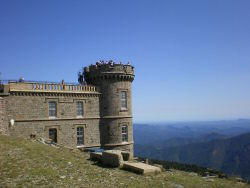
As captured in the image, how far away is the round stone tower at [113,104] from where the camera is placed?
32.4 meters

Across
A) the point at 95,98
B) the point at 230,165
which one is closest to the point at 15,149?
the point at 95,98

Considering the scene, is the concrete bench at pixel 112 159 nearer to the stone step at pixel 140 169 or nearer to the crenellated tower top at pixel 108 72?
the stone step at pixel 140 169

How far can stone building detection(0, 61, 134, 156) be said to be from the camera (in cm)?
2636

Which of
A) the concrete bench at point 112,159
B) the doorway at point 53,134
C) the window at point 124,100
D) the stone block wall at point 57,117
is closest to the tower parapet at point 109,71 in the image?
the window at point 124,100

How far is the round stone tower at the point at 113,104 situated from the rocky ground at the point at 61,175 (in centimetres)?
1467

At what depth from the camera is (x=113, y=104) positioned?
32531 mm


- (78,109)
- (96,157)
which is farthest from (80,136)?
(96,157)

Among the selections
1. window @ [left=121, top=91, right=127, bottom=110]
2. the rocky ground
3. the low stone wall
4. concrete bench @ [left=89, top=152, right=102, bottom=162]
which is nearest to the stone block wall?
the low stone wall

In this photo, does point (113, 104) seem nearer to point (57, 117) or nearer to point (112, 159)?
point (57, 117)

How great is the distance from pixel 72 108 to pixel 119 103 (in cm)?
622

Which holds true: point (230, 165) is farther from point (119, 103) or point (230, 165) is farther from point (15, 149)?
point (15, 149)

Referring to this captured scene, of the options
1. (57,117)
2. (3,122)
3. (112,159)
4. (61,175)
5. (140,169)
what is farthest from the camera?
(57,117)

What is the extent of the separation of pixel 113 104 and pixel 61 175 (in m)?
19.3

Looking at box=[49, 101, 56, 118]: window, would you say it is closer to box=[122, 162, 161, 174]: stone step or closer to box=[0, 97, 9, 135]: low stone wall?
box=[0, 97, 9, 135]: low stone wall
